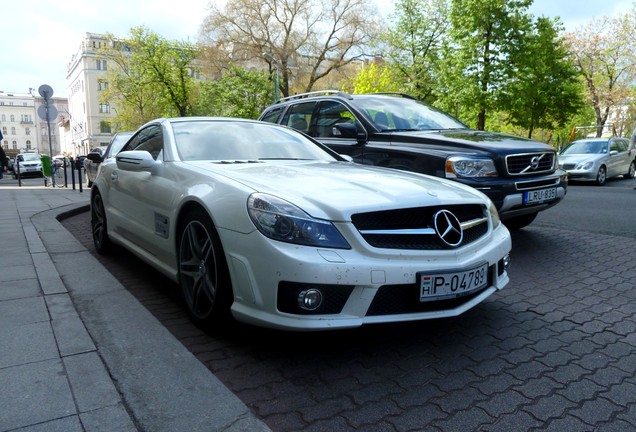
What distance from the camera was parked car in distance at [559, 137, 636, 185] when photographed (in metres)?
15.4

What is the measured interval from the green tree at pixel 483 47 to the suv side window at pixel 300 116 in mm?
17839

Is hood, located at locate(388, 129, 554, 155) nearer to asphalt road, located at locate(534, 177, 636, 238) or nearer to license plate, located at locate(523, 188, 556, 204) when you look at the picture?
license plate, located at locate(523, 188, 556, 204)

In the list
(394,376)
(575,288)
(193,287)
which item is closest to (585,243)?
(575,288)

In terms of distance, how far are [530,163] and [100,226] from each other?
4.51m

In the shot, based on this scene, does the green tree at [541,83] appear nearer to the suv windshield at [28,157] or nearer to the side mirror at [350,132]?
the side mirror at [350,132]

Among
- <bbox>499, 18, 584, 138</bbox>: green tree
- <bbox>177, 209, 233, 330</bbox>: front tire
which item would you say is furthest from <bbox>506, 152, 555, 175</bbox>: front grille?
<bbox>499, 18, 584, 138</bbox>: green tree

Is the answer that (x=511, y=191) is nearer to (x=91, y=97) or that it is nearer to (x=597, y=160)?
(x=597, y=160)

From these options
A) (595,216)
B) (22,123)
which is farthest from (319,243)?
(22,123)

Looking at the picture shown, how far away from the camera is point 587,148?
16719mm

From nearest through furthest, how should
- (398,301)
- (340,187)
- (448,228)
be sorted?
(398,301), (448,228), (340,187)

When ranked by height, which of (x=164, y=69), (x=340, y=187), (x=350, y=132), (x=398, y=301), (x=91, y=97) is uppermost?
(x=91, y=97)

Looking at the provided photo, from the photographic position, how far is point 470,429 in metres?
2.08

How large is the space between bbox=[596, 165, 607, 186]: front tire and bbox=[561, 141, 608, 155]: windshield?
34.6 inches

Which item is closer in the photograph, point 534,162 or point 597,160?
point 534,162
